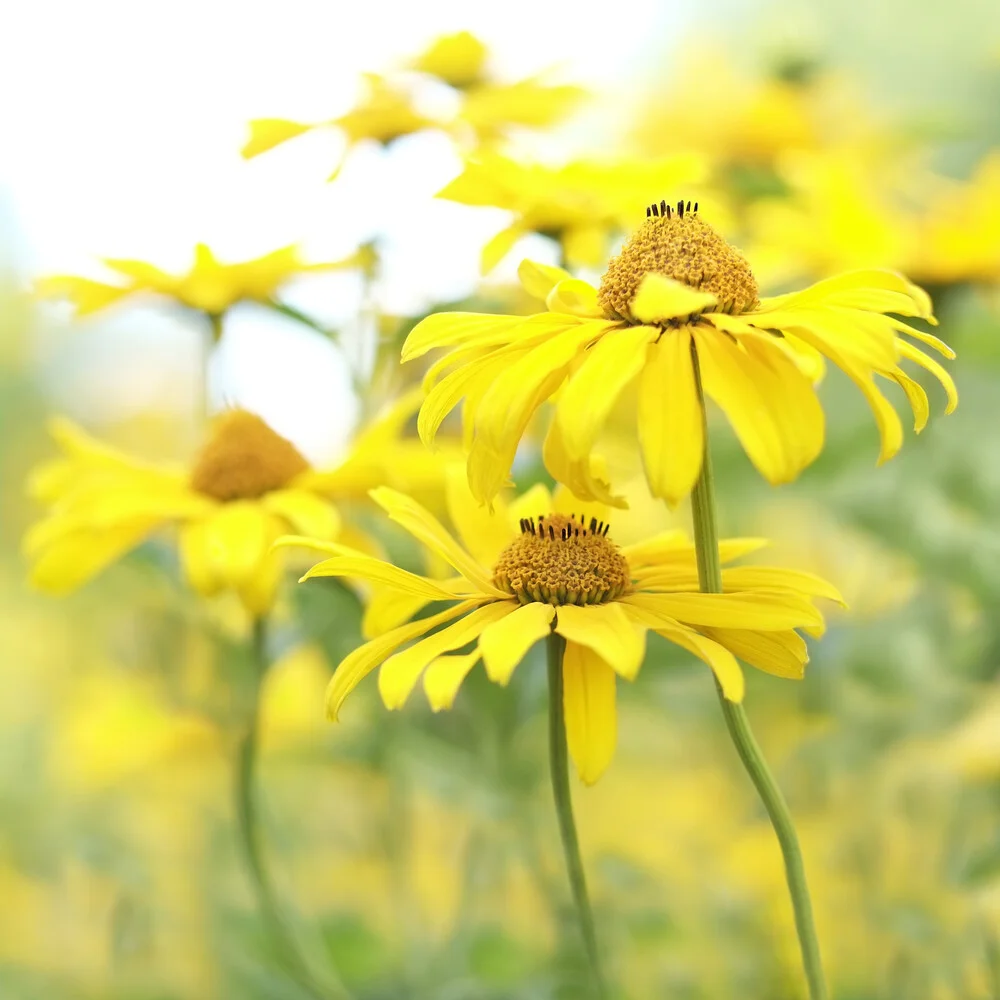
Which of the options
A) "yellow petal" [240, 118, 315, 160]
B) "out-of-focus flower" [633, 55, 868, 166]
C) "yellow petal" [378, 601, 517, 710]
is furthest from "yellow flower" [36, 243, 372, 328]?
"out-of-focus flower" [633, 55, 868, 166]

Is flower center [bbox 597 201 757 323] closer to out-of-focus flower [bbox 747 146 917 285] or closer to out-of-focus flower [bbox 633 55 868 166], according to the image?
out-of-focus flower [bbox 747 146 917 285]

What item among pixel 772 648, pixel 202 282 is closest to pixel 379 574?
pixel 772 648

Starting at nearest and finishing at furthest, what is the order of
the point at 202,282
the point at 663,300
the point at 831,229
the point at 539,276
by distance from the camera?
1. the point at 663,300
2. the point at 539,276
3. the point at 202,282
4. the point at 831,229

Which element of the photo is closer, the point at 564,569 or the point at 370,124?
the point at 564,569

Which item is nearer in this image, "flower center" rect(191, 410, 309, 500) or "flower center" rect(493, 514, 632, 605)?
"flower center" rect(493, 514, 632, 605)

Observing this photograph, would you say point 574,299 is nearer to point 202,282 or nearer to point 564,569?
point 564,569

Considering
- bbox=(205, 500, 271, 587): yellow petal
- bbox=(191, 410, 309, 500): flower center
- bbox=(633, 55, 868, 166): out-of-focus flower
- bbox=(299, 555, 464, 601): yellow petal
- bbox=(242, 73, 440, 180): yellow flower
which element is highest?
bbox=(633, 55, 868, 166): out-of-focus flower
